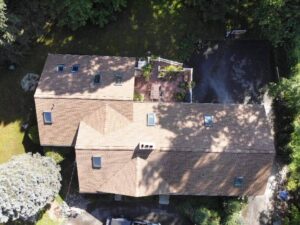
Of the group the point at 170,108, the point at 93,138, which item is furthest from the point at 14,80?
the point at 170,108

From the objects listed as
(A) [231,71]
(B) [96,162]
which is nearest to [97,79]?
(B) [96,162]

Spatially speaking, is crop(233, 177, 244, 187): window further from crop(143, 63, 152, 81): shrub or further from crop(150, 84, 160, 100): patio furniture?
crop(143, 63, 152, 81): shrub

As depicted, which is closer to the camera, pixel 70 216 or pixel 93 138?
pixel 93 138

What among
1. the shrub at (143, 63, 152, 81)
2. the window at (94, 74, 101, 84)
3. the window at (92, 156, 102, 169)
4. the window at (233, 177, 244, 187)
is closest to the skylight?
the window at (94, 74, 101, 84)

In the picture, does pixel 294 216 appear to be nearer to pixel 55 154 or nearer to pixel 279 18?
pixel 279 18

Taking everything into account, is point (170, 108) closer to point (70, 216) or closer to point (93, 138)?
point (93, 138)
